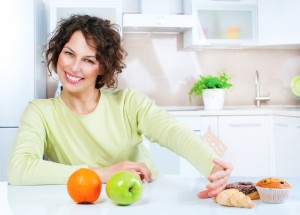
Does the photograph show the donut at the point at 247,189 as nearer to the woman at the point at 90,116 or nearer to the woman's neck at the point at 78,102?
the woman at the point at 90,116

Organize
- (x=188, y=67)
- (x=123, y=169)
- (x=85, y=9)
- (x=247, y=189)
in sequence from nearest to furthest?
(x=247, y=189)
(x=123, y=169)
(x=85, y=9)
(x=188, y=67)

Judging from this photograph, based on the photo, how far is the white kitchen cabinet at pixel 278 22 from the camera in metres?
4.16

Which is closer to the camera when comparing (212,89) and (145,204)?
(145,204)

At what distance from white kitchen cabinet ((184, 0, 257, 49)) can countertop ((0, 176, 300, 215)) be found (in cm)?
289

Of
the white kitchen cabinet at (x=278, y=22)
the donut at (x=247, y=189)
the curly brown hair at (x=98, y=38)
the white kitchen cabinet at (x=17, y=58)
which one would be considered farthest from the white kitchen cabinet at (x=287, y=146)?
the donut at (x=247, y=189)

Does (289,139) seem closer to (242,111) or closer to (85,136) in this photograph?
(242,111)

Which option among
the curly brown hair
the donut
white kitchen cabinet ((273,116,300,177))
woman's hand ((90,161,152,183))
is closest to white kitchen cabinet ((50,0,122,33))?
white kitchen cabinet ((273,116,300,177))

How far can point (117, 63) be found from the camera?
2004 mm

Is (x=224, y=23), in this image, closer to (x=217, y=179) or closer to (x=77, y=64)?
(x=77, y=64)

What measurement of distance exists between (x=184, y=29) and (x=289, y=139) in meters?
1.25

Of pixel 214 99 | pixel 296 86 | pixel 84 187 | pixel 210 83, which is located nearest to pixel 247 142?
pixel 214 99

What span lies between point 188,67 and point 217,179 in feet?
10.4

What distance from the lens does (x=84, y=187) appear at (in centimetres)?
120

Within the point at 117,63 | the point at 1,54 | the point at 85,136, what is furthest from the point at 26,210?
the point at 1,54
